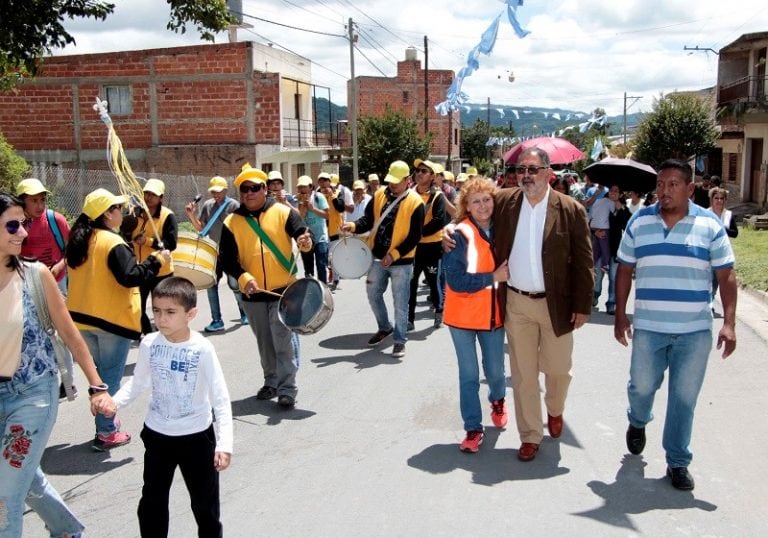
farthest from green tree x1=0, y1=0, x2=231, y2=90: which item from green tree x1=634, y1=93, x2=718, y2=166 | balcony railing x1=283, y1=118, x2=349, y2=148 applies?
green tree x1=634, y1=93, x2=718, y2=166

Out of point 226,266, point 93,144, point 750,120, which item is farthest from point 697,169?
point 226,266

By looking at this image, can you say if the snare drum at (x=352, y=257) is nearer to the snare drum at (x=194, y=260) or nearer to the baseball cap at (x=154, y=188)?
the snare drum at (x=194, y=260)

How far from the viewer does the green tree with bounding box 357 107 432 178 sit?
4303cm

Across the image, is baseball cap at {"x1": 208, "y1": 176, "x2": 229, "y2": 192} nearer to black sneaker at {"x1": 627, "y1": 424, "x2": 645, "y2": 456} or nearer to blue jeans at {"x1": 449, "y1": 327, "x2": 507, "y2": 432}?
blue jeans at {"x1": 449, "y1": 327, "x2": 507, "y2": 432}

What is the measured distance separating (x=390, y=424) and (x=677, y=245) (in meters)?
2.51

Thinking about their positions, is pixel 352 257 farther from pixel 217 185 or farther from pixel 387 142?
pixel 387 142

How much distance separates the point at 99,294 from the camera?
217 inches

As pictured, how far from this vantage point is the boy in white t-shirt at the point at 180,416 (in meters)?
3.75

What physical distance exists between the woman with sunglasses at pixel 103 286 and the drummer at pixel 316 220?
20.0 feet

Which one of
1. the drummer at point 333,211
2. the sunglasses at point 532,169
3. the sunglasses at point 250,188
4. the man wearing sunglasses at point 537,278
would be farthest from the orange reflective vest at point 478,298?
the drummer at point 333,211

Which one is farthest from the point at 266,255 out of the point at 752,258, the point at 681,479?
the point at 752,258

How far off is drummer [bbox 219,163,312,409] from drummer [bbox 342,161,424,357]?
176 cm

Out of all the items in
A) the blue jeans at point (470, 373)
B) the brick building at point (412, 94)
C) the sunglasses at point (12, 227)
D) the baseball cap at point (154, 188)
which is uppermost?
the brick building at point (412, 94)

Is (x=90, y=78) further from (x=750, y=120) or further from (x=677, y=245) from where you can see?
(x=677, y=245)
